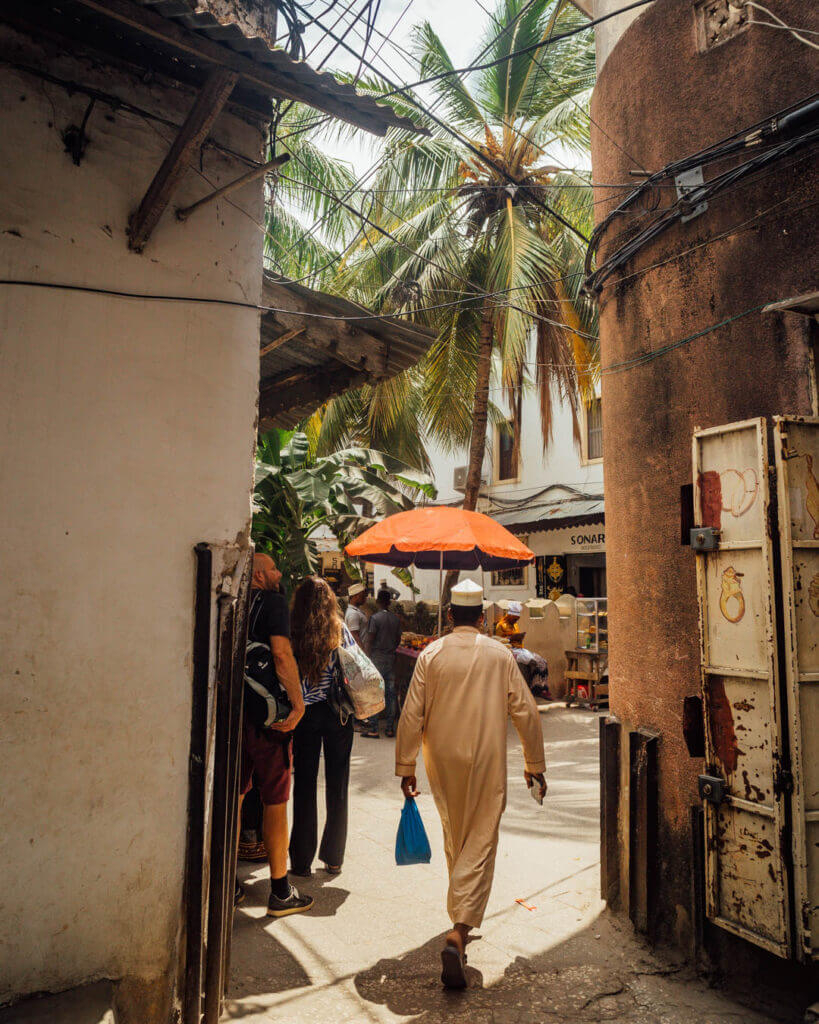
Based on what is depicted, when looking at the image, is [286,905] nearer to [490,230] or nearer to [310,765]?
[310,765]

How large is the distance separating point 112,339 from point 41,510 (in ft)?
2.44

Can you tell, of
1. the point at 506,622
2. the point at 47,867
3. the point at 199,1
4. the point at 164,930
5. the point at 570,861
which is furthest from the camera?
the point at 506,622

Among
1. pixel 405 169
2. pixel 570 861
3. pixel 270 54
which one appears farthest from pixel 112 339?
pixel 405 169

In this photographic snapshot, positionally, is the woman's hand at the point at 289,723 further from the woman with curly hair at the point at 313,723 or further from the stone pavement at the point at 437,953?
the stone pavement at the point at 437,953

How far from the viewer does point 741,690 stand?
3541mm

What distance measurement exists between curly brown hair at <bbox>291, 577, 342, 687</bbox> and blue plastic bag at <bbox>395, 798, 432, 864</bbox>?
41.3 inches

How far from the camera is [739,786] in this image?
139 inches

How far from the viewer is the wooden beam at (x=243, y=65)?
2654 mm

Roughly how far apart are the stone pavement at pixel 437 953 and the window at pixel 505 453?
49.8 feet

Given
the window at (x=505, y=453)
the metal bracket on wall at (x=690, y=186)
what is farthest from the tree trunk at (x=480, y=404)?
the metal bracket on wall at (x=690, y=186)

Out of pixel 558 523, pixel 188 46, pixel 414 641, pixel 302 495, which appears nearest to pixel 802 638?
pixel 188 46

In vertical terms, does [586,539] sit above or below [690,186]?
below

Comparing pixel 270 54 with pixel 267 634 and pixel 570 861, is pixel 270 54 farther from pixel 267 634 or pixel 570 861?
pixel 570 861

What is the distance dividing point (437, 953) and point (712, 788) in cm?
164
